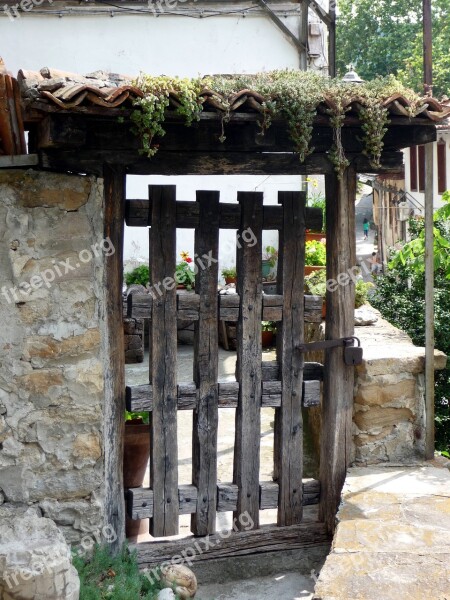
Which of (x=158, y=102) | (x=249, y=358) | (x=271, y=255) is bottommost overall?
(x=249, y=358)

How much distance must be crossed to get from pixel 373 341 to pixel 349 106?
202 cm

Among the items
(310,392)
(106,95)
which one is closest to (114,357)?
(310,392)

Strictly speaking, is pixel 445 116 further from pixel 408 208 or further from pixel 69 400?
pixel 408 208

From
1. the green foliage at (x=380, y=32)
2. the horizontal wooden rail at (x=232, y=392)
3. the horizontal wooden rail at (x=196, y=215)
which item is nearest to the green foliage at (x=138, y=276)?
the horizontal wooden rail at (x=232, y=392)

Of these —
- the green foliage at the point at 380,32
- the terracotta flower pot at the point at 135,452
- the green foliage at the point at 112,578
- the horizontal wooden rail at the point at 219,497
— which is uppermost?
the green foliage at the point at 380,32

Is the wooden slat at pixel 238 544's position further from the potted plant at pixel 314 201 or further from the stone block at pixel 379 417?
the potted plant at pixel 314 201

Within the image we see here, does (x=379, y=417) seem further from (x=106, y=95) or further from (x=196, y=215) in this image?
(x=106, y=95)

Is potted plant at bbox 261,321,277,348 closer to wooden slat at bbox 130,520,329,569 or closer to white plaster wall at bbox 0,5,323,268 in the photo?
white plaster wall at bbox 0,5,323,268

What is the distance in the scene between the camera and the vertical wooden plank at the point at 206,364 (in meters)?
4.94

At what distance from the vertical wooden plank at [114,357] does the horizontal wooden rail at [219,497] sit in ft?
0.38

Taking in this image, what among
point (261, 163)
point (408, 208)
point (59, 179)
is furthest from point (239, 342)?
point (408, 208)

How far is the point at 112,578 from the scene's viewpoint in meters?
4.60

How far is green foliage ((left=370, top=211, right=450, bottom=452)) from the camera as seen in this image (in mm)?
7781

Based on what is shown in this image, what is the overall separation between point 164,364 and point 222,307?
0.47 metres
